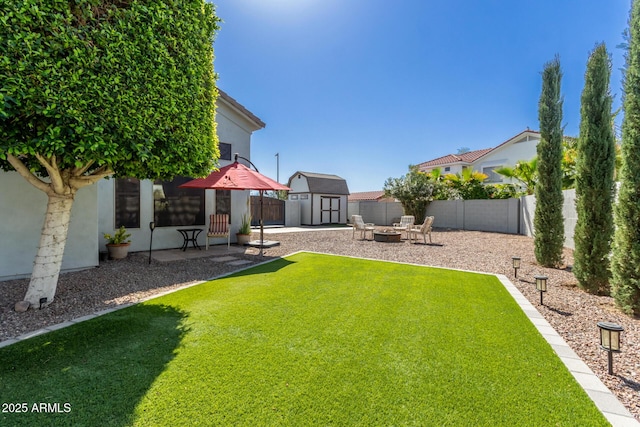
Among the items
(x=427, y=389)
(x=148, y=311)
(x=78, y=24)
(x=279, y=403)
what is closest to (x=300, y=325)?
(x=279, y=403)

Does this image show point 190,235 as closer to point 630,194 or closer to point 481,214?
point 630,194

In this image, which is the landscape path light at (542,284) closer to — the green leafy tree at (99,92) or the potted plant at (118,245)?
the green leafy tree at (99,92)

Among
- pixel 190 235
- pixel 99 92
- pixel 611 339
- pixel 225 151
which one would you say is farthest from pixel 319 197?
pixel 611 339

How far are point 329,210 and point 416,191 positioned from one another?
7.53 m

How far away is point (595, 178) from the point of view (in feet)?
16.9

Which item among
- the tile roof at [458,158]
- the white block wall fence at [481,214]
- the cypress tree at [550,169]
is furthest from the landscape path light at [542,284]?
the tile roof at [458,158]

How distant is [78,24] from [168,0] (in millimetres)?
1233

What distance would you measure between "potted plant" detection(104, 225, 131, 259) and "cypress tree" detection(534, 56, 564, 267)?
10843 mm

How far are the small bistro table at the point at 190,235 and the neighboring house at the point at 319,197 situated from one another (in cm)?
1328

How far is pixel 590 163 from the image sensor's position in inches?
205

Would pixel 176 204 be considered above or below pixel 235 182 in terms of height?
below

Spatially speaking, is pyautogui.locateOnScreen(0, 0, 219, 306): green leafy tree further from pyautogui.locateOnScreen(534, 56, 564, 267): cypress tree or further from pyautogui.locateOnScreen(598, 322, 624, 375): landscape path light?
pyautogui.locateOnScreen(534, 56, 564, 267): cypress tree

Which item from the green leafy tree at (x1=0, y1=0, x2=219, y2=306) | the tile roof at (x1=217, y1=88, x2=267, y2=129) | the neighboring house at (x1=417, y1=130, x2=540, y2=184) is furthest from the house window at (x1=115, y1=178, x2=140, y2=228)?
the neighboring house at (x1=417, y1=130, x2=540, y2=184)

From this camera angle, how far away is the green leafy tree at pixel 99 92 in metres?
3.03
